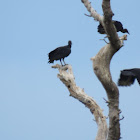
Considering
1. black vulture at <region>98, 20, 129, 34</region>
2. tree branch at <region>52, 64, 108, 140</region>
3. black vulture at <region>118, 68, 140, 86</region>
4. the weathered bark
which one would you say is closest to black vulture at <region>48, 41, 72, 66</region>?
tree branch at <region>52, 64, 108, 140</region>

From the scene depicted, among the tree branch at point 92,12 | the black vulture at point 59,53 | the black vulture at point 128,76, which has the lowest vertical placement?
the black vulture at point 128,76

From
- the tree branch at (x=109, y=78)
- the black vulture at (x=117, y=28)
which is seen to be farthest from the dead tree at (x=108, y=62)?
the black vulture at (x=117, y=28)

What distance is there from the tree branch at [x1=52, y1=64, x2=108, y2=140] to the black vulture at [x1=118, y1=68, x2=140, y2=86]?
4.66 ft

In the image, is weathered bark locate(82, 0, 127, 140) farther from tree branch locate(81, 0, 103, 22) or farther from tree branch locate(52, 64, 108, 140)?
tree branch locate(52, 64, 108, 140)

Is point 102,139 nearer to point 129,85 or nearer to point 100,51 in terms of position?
point 129,85

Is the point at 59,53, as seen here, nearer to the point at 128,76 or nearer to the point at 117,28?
the point at 117,28

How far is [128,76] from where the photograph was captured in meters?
9.02

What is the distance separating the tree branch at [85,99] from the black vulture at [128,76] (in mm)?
1420

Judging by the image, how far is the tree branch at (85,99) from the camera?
10.2 metres

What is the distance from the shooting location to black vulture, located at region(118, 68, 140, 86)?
865 cm

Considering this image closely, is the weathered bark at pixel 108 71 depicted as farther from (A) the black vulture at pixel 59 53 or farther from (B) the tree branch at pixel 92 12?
(A) the black vulture at pixel 59 53

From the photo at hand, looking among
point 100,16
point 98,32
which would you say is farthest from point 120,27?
point 100,16

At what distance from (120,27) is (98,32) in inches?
27.4

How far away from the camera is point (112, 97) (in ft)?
27.0
